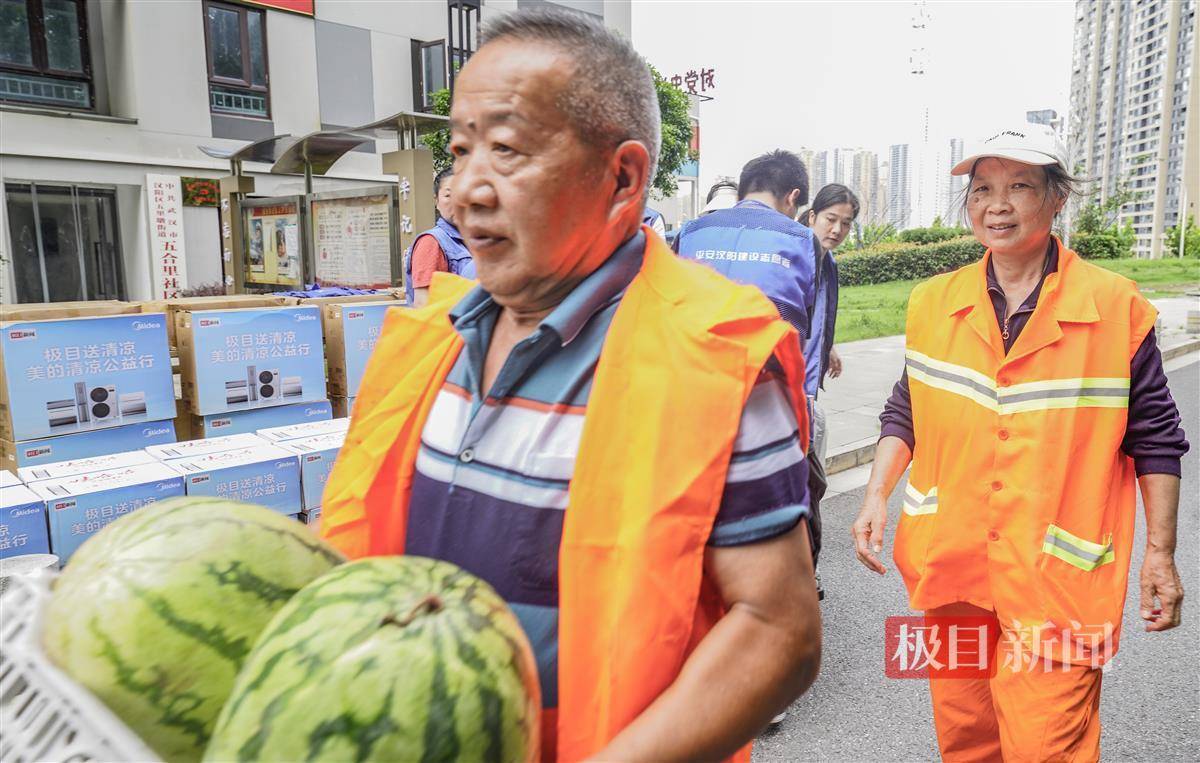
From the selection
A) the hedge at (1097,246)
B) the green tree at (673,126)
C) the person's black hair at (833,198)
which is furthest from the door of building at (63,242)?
the hedge at (1097,246)

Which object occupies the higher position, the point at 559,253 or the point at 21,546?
the point at 559,253

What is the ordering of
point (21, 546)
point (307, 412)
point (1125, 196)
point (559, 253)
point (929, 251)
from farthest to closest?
point (1125, 196) → point (929, 251) → point (307, 412) → point (21, 546) → point (559, 253)

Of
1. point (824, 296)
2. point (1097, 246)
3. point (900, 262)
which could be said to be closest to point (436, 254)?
point (824, 296)

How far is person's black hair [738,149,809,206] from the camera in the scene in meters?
4.34

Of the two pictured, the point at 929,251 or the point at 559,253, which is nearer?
the point at 559,253

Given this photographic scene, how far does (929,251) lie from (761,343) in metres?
25.0

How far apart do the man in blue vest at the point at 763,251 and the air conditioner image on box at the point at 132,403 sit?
255cm

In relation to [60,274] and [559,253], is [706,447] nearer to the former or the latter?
[559,253]

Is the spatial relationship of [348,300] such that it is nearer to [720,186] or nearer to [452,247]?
[452,247]

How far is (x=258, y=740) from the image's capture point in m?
0.72

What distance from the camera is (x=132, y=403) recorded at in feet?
11.5

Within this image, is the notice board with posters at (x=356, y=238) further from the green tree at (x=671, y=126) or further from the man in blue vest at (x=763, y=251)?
the green tree at (x=671, y=126)

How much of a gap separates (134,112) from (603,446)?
15.4 meters

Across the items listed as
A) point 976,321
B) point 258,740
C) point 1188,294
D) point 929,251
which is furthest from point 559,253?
point 1188,294
